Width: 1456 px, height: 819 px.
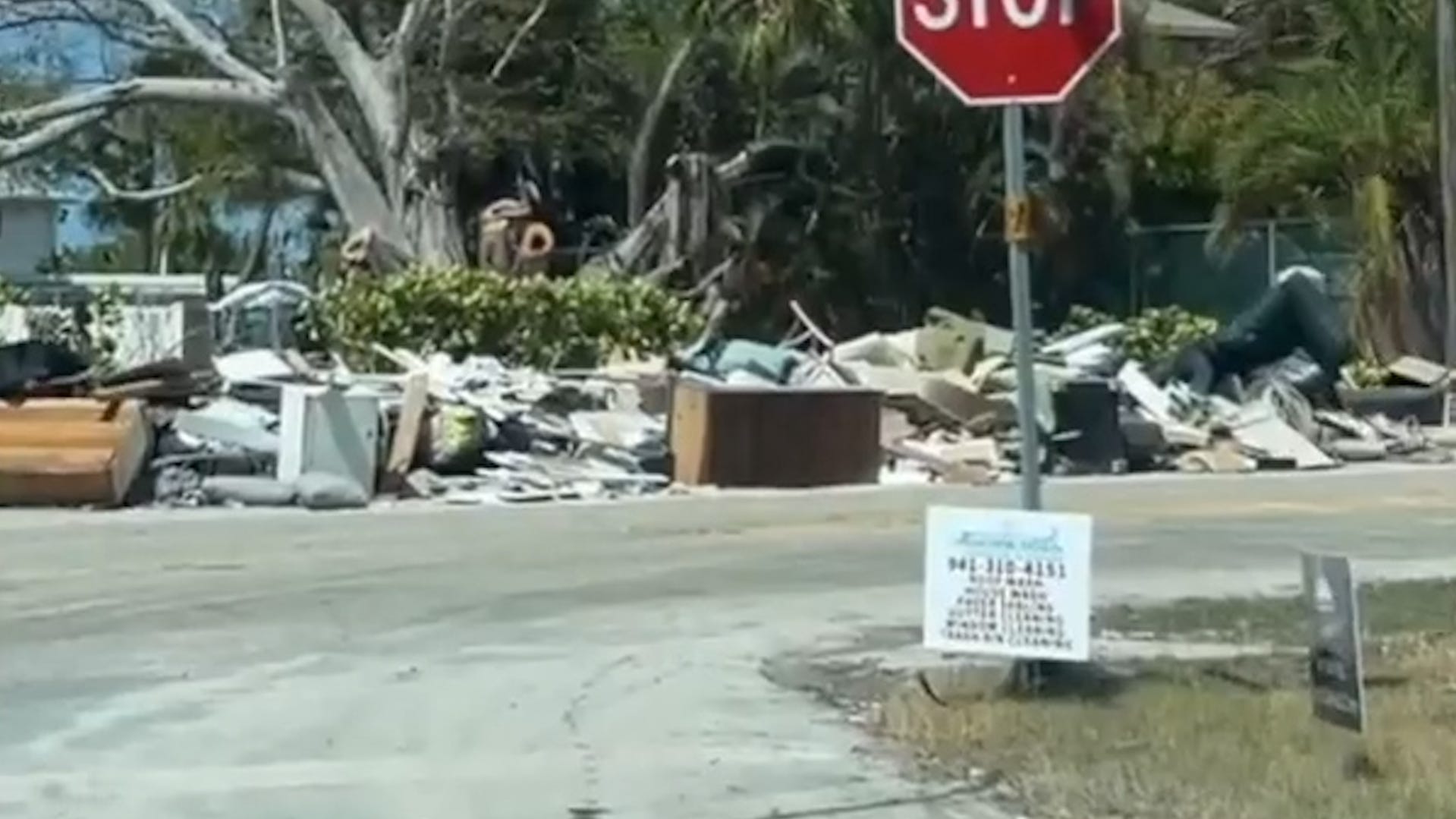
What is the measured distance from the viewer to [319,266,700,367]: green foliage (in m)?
33.8

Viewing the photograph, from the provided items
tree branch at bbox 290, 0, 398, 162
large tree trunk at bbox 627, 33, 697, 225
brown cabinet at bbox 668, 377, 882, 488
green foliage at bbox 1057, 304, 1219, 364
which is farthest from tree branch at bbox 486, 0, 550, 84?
brown cabinet at bbox 668, 377, 882, 488

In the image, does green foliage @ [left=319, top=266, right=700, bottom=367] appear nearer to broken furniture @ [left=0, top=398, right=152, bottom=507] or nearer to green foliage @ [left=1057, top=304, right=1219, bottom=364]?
green foliage @ [left=1057, top=304, right=1219, bottom=364]

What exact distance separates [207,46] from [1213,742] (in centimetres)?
3390

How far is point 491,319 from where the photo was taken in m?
34.0

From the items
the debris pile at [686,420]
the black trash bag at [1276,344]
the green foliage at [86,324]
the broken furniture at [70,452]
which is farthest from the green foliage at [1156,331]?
the broken furniture at [70,452]

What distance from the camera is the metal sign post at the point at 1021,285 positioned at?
11.9 m

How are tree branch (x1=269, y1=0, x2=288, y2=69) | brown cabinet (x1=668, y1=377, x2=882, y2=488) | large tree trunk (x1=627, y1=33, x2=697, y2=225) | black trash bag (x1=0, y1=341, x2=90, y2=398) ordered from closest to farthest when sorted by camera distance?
black trash bag (x1=0, y1=341, x2=90, y2=398), brown cabinet (x1=668, y1=377, x2=882, y2=488), tree branch (x1=269, y1=0, x2=288, y2=69), large tree trunk (x1=627, y1=33, x2=697, y2=225)

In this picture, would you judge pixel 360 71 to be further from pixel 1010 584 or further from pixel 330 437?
pixel 1010 584

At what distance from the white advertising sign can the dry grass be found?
0.27m

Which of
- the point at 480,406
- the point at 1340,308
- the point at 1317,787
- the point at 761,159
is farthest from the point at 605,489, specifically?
the point at 761,159

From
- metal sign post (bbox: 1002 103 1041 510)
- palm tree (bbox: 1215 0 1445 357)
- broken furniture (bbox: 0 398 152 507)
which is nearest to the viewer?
metal sign post (bbox: 1002 103 1041 510)

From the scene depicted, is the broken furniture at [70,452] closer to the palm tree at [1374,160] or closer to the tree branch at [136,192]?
the palm tree at [1374,160]

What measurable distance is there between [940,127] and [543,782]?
3387 centimetres

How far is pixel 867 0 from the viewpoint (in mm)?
39844
